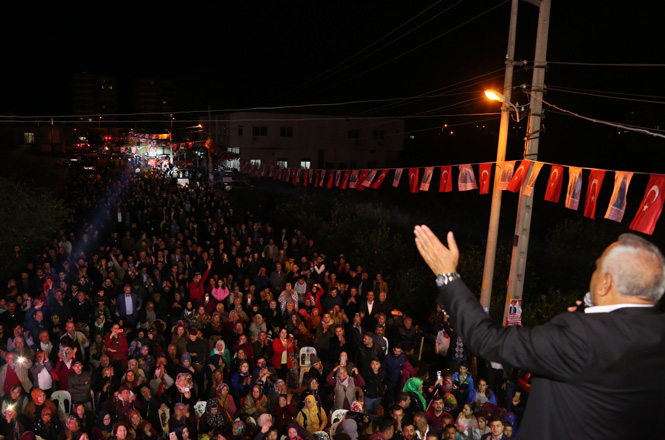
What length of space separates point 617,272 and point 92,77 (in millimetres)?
172928

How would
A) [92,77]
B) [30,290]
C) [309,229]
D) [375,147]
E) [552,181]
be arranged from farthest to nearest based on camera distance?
[92,77]
[375,147]
[309,229]
[30,290]
[552,181]

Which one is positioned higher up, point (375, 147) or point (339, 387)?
point (375, 147)

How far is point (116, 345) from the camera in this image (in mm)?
9180

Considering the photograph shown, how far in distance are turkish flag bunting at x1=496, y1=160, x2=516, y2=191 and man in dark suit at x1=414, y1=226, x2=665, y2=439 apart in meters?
8.01

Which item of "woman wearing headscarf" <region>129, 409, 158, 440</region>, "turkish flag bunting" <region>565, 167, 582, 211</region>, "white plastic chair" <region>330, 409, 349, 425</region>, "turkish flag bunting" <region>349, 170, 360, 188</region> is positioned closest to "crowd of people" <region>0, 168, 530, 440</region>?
"woman wearing headscarf" <region>129, 409, 158, 440</region>

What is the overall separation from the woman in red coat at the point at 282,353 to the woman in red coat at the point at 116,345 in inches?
104

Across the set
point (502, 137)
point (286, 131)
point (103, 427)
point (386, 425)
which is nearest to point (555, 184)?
point (502, 137)

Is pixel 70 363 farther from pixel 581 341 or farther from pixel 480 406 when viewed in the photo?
pixel 581 341

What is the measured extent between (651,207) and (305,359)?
245 inches

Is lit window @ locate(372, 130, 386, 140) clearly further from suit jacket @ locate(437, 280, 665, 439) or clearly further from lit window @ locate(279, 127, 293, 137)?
suit jacket @ locate(437, 280, 665, 439)

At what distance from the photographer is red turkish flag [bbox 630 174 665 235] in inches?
257

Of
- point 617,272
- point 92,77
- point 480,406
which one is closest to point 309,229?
point 480,406

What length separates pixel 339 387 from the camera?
822 cm

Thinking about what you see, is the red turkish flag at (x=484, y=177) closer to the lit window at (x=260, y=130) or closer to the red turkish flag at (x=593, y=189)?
the red turkish flag at (x=593, y=189)
